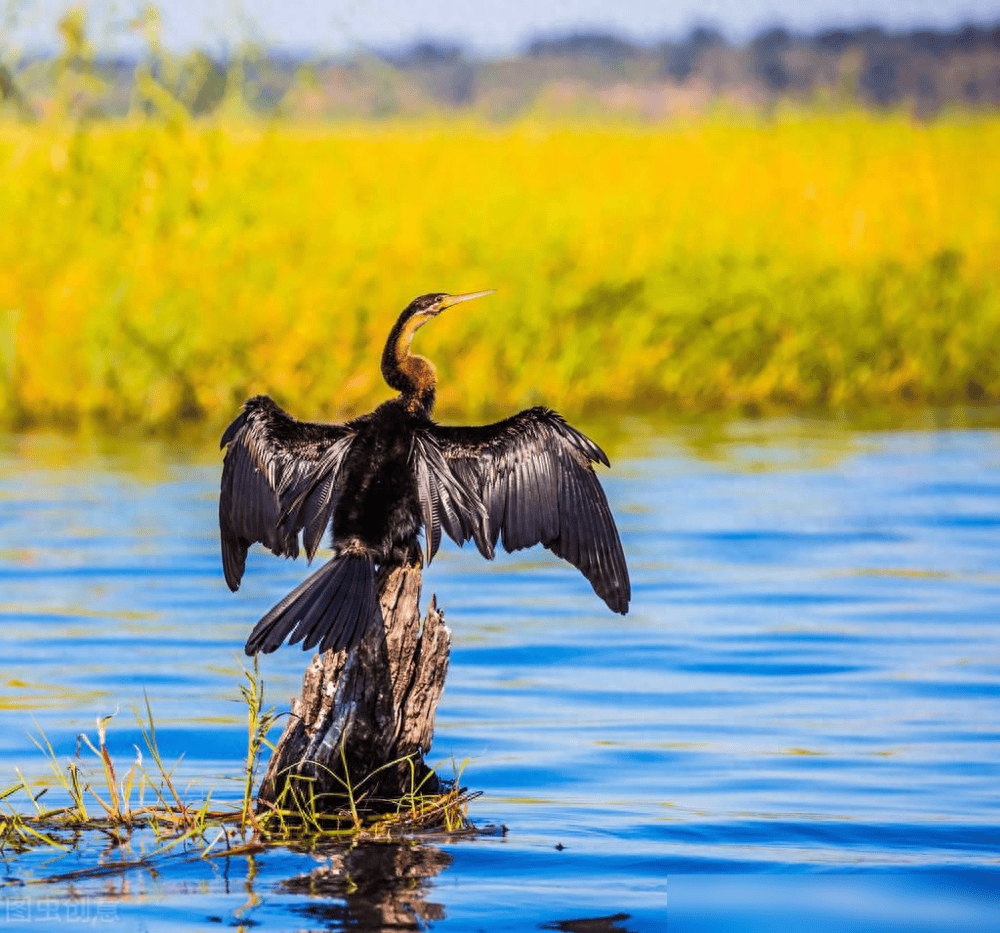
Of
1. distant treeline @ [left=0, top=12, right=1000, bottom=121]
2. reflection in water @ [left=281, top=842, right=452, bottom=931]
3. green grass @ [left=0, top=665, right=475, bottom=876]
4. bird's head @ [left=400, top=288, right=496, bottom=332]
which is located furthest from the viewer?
distant treeline @ [left=0, top=12, right=1000, bottom=121]

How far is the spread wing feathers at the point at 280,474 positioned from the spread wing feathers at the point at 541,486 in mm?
297

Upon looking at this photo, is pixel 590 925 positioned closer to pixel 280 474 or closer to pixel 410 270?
pixel 280 474

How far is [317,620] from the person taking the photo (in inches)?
182

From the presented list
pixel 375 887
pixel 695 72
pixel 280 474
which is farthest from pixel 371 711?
pixel 695 72

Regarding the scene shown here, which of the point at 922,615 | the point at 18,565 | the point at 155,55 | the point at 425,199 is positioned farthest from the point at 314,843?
the point at 425,199

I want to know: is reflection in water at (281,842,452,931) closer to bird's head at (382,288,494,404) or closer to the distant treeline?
bird's head at (382,288,494,404)

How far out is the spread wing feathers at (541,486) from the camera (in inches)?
198

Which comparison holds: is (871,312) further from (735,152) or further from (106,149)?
(106,149)

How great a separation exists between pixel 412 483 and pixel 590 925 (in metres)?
1.20

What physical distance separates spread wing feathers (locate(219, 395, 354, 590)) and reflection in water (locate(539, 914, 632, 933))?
1.13m

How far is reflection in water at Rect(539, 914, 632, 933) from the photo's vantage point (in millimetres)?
4422

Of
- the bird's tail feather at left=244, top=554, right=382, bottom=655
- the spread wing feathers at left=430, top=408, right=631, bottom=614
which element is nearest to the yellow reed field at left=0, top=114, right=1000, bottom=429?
the spread wing feathers at left=430, top=408, right=631, bottom=614

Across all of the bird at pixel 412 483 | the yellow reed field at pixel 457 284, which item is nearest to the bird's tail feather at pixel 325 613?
the bird at pixel 412 483

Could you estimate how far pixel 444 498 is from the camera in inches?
194
